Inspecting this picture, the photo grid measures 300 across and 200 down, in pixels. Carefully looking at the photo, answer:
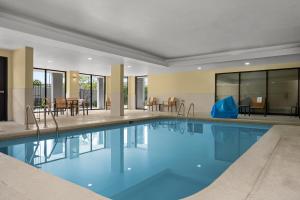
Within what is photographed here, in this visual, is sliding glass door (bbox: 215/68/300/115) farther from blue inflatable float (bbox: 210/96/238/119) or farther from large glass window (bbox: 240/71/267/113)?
blue inflatable float (bbox: 210/96/238/119)

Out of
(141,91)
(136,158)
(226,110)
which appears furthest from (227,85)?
(136,158)

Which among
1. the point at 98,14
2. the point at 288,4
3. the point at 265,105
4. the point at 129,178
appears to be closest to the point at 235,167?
the point at 129,178

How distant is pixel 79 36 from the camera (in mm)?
5555

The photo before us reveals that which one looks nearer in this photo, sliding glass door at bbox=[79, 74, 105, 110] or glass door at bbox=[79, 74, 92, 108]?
glass door at bbox=[79, 74, 92, 108]

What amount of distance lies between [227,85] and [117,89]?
5424 mm

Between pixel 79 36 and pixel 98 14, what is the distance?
1556mm

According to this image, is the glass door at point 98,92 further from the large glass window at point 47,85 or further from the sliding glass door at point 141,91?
the large glass window at point 47,85

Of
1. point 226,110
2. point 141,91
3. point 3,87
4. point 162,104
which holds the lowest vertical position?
point 226,110

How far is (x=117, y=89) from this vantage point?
29.2 ft

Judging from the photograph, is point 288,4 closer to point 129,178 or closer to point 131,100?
point 129,178

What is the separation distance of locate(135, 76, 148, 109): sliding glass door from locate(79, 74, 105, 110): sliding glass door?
231cm

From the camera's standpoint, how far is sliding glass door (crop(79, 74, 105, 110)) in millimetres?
13273

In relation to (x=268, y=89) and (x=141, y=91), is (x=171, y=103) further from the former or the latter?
(x=268, y=89)

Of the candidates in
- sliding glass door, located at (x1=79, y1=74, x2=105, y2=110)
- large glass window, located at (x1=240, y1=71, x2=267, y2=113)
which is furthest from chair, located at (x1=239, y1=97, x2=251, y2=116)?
sliding glass door, located at (x1=79, y1=74, x2=105, y2=110)
